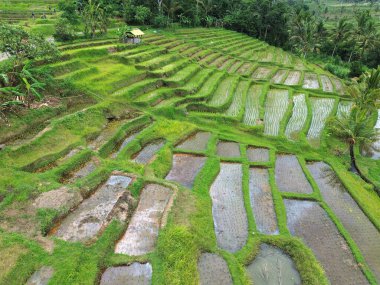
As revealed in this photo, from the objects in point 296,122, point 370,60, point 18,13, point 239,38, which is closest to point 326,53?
point 370,60

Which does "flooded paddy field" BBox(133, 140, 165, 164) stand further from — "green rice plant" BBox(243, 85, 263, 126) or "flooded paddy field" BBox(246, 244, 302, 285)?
"flooded paddy field" BBox(246, 244, 302, 285)

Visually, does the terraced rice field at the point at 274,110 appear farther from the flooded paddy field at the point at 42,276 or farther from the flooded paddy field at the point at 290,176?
the flooded paddy field at the point at 42,276

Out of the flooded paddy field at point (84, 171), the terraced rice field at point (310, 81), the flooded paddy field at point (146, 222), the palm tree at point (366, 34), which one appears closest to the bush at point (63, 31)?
the flooded paddy field at point (84, 171)

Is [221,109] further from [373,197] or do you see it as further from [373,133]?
[373,197]

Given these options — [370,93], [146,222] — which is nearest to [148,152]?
[146,222]

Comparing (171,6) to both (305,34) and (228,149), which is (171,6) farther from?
(228,149)

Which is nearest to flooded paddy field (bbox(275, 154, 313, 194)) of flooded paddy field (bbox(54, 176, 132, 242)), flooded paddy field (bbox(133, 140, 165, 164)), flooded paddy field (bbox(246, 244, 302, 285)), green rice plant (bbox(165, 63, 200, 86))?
flooded paddy field (bbox(246, 244, 302, 285))
